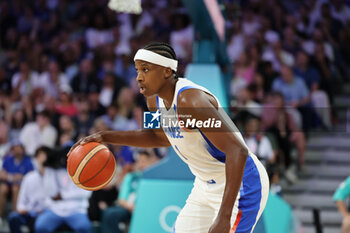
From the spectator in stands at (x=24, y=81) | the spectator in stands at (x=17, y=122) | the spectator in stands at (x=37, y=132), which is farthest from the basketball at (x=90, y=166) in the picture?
the spectator in stands at (x=24, y=81)

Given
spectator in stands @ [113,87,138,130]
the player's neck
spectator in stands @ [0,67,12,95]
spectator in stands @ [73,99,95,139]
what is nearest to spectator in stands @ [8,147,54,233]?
spectator in stands @ [73,99,95,139]

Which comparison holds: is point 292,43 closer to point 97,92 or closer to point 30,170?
point 97,92

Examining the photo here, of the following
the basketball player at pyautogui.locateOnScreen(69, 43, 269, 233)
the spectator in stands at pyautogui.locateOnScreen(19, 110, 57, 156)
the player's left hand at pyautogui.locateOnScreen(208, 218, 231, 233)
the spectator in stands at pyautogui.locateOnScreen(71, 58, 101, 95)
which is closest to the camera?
the player's left hand at pyautogui.locateOnScreen(208, 218, 231, 233)

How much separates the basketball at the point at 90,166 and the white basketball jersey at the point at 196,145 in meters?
0.51

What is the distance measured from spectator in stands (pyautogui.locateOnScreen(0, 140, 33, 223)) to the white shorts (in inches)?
217

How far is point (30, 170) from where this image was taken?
834 centimetres

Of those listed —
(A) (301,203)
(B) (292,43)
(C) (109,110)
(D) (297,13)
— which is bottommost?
(A) (301,203)

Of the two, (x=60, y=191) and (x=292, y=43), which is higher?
(x=292, y=43)

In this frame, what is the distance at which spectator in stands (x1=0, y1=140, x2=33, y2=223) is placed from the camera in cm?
831

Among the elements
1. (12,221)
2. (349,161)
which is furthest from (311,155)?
(12,221)

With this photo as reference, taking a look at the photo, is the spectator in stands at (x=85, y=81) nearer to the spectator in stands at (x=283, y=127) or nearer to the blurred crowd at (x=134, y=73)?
the blurred crowd at (x=134, y=73)

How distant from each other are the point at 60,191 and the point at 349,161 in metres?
4.72

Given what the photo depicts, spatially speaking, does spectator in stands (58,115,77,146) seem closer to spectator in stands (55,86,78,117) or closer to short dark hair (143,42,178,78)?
spectator in stands (55,86,78,117)

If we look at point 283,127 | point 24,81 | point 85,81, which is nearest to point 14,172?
point 85,81
